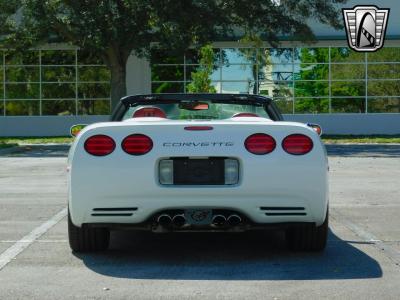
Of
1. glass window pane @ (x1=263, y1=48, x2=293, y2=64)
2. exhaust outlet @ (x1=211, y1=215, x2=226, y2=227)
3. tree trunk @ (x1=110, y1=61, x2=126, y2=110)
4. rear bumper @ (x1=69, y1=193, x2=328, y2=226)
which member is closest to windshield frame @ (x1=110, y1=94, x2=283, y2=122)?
rear bumper @ (x1=69, y1=193, x2=328, y2=226)

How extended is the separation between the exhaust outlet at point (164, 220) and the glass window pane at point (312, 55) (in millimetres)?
27992

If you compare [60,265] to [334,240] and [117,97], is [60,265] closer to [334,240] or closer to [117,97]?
[334,240]

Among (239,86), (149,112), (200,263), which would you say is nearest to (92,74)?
(239,86)

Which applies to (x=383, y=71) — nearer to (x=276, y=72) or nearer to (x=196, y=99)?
(x=276, y=72)

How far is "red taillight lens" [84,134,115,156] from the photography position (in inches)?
239

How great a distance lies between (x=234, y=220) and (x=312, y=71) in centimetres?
2816

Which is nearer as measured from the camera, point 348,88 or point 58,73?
point 348,88

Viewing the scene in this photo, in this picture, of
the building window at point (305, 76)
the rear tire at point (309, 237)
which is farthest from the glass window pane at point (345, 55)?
the rear tire at point (309, 237)

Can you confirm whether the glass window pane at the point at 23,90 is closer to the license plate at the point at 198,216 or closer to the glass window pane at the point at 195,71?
the glass window pane at the point at 195,71

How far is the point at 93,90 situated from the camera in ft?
112

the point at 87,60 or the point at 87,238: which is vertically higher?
the point at 87,60

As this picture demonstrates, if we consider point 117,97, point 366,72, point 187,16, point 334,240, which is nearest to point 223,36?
point 187,16

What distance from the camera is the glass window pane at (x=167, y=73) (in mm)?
33531

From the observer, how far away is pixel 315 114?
33.3 meters
